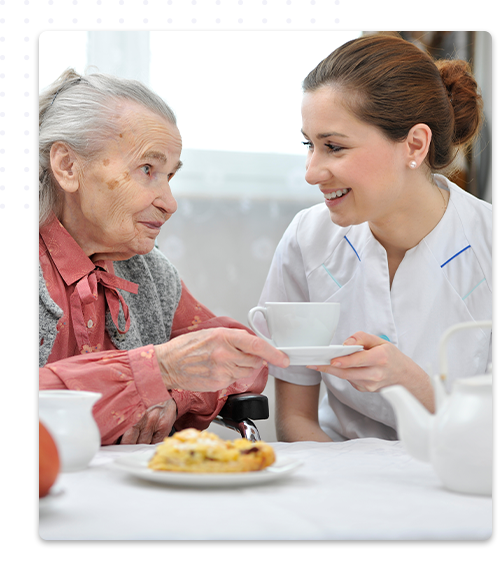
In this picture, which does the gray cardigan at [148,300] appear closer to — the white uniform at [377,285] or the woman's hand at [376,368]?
the white uniform at [377,285]

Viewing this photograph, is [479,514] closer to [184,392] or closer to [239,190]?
[184,392]

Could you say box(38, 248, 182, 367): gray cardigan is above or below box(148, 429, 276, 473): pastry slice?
above

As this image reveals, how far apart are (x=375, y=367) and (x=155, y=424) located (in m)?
0.45

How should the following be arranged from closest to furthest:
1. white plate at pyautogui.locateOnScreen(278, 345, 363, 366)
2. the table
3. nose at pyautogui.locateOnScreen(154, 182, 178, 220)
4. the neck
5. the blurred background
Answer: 1. the table
2. white plate at pyautogui.locateOnScreen(278, 345, 363, 366)
3. nose at pyautogui.locateOnScreen(154, 182, 178, 220)
4. the neck
5. the blurred background

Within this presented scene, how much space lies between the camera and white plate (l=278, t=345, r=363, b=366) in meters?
0.85

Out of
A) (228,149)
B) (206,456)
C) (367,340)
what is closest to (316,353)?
(367,340)

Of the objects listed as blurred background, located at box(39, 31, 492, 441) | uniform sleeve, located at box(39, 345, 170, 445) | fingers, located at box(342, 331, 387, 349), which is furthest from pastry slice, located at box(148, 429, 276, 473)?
blurred background, located at box(39, 31, 492, 441)

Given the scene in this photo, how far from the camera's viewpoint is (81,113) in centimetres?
123

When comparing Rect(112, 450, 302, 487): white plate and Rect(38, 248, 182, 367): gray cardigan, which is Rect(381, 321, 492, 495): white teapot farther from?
Rect(38, 248, 182, 367): gray cardigan

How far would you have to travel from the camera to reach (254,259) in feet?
7.95

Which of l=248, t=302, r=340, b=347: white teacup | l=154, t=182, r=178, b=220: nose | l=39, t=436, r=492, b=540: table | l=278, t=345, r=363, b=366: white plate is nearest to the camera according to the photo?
l=39, t=436, r=492, b=540: table

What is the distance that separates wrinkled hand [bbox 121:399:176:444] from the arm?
0.31 meters

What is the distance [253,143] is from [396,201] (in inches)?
44.1
